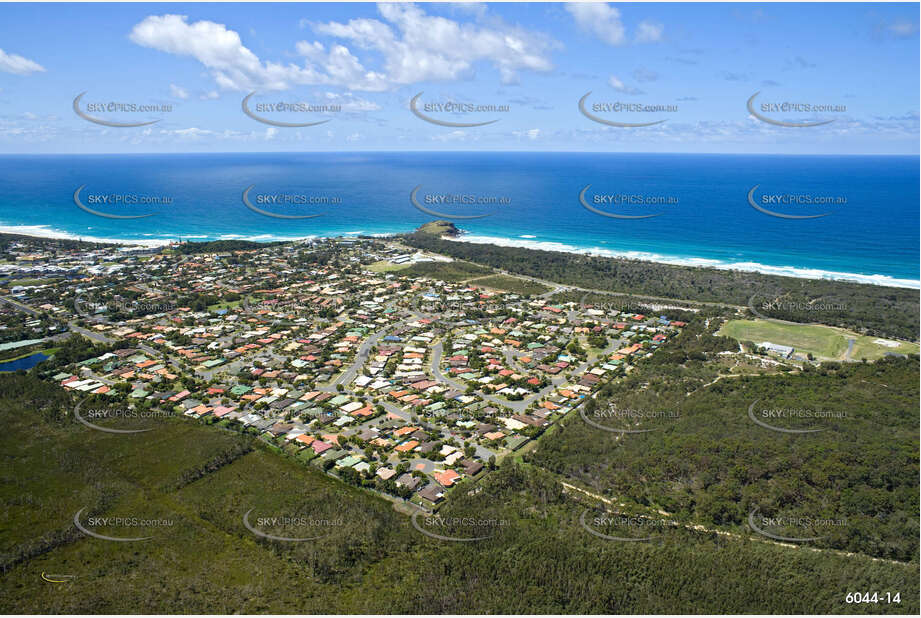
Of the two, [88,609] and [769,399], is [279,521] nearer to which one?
[88,609]

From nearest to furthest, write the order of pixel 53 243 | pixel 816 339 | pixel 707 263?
pixel 816 339 < pixel 707 263 < pixel 53 243

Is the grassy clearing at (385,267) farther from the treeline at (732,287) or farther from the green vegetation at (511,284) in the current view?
the green vegetation at (511,284)

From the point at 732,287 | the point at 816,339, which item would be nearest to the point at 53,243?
the point at 732,287

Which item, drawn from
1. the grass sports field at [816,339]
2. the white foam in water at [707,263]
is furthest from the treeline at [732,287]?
the white foam in water at [707,263]

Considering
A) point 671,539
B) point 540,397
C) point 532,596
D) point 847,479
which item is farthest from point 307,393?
point 847,479

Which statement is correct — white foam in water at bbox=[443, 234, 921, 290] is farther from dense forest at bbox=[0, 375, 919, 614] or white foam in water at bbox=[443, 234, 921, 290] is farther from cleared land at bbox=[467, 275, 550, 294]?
dense forest at bbox=[0, 375, 919, 614]

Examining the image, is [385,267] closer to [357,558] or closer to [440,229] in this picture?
[440,229]

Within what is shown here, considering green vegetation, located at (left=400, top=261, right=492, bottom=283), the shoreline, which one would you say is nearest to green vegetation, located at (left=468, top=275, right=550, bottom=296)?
green vegetation, located at (left=400, top=261, right=492, bottom=283)
